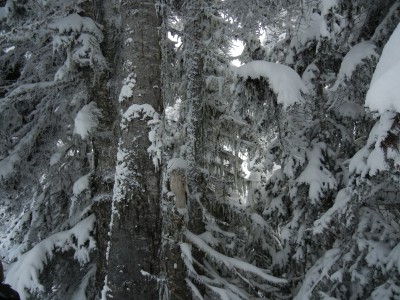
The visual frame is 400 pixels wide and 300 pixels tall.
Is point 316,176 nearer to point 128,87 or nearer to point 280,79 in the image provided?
point 280,79

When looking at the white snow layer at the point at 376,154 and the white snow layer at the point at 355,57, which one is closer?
the white snow layer at the point at 376,154

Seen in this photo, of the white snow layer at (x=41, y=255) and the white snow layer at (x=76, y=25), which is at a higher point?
the white snow layer at (x=76, y=25)

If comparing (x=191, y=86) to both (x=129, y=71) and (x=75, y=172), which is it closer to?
(x=75, y=172)

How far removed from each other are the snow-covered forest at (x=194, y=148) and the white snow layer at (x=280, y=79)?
0.08 ft

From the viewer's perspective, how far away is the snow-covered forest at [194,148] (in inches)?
140

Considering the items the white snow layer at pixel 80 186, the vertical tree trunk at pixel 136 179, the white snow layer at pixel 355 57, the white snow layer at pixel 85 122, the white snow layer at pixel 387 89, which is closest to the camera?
the white snow layer at pixel 387 89

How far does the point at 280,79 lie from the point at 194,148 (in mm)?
2945

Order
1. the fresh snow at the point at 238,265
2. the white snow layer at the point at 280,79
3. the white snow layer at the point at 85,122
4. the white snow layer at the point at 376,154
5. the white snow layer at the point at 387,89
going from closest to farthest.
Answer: the white snow layer at the point at 387,89, the white snow layer at the point at 376,154, the white snow layer at the point at 280,79, the fresh snow at the point at 238,265, the white snow layer at the point at 85,122

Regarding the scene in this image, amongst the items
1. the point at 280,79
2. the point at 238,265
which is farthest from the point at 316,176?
the point at 280,79

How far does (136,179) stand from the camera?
3.49 m

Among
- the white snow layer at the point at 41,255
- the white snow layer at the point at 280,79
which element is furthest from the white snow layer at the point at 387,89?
the white snow layer at the point at 41,255

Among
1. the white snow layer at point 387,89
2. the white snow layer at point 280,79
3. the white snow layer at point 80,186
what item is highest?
the white snow layer at point 280,79

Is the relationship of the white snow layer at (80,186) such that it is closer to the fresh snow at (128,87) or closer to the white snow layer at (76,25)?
the fresh snow at (128,87)

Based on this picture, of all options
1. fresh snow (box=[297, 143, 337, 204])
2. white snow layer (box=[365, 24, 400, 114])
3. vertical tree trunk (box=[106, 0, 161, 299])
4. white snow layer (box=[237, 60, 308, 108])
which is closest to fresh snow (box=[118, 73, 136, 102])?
vertical tree trunk (box=[106, 0, 161, 299])
